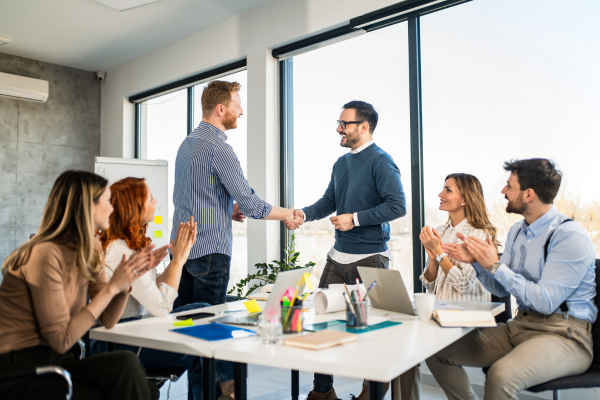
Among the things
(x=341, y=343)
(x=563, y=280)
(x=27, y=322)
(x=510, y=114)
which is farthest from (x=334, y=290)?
(x=510, y=114)

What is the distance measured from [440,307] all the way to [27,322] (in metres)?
1.51

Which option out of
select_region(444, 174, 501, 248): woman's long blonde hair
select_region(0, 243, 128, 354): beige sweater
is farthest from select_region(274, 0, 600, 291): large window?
select_region(0, 243, 128, 354): beige sweater

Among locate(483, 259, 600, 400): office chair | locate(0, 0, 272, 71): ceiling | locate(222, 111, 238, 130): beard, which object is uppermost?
locate(0, 0, 272, 71): ceiling

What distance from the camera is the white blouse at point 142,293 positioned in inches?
72.5

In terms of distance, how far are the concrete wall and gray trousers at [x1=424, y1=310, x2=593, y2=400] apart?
5417 millimetres

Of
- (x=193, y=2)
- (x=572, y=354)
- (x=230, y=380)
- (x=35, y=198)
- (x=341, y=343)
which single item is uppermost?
(x=193, y=2)

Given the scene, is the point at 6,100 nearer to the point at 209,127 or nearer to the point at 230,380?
the point at 209,127

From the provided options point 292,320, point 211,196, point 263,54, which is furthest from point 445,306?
point 263,54

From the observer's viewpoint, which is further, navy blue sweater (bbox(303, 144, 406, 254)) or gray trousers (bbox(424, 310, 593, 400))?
navy blue sweater (bbox(303, 144, 406, 254))

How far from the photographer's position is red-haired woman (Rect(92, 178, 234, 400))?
1.92 meters

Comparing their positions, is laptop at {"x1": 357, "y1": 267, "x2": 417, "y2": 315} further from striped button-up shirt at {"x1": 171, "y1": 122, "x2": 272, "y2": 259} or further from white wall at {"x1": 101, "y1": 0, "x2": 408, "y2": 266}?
white wall at {"x1": 101, "y1": 0, "x2": 408, "y2": 266}

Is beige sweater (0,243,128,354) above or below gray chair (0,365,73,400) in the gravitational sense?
above

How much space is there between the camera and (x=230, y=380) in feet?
7.15

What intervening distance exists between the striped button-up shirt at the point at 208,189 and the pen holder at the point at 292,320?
960mm
